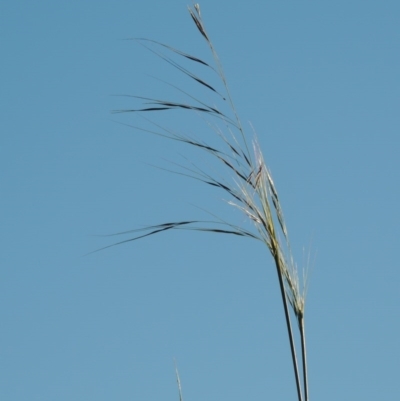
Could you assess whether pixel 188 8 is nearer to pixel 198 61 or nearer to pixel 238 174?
pixel 198 61

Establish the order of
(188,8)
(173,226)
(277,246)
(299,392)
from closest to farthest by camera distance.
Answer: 1. (299,392)
2. (277,246)
3. (173,226)
4. (188,8)

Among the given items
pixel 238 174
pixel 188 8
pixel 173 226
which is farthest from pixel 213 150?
pixel 188 8

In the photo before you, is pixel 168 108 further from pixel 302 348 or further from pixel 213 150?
pixel 302 348

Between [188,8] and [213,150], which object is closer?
[213,150]

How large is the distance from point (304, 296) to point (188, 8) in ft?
2.78

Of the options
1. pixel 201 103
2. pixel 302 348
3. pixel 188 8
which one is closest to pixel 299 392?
pixel 302 348

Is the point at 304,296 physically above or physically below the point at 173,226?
below

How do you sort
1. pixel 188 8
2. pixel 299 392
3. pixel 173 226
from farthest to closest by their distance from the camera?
pixel 188 8, pixel 173 226, pixel 299 392

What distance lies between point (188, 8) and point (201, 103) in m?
0.30

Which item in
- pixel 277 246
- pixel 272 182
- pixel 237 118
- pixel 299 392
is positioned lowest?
pixel 299 392

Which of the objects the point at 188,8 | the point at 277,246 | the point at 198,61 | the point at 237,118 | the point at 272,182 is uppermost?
the point at 188,8

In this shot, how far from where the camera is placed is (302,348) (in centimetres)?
181

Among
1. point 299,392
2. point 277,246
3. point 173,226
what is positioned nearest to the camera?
point 299,392

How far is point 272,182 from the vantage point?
2.07m
